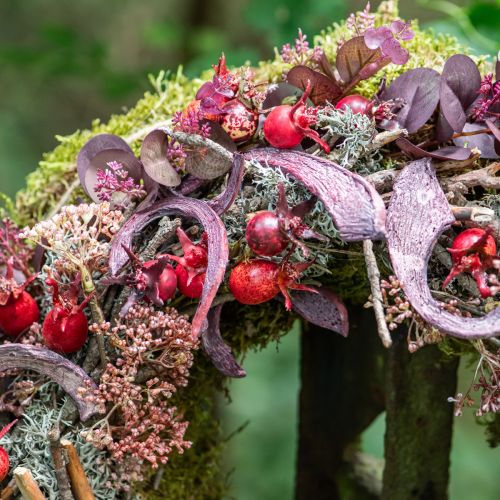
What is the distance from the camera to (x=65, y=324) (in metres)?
0.80

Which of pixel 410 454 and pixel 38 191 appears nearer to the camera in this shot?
pixel 410 454

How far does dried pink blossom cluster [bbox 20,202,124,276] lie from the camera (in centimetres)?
77

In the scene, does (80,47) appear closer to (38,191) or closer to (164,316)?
(38,191)

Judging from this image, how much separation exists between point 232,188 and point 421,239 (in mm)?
230

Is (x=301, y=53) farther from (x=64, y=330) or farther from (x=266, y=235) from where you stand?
(x=64, y=330)

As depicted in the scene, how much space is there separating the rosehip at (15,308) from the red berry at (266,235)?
1.11ft

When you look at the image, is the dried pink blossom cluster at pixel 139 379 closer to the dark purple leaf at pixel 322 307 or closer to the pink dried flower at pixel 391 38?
the dark purple leaf at pixel 322 307

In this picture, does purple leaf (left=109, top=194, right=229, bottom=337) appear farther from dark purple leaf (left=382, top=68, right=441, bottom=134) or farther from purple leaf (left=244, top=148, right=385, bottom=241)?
dark purple leaf (left=382, top=68, right=441, bottom=134)

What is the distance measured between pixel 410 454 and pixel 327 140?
21.6 inches

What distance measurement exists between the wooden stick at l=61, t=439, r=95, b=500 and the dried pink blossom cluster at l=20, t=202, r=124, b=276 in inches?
8.8

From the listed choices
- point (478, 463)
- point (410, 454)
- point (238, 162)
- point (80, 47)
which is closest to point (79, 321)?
point (238, 162)

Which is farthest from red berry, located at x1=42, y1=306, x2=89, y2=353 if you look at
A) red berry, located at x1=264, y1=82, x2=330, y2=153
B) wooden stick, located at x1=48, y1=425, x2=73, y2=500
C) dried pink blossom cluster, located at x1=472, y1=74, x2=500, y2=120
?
dried pink blossom cluster, located at x1=472, y1=74, x2=500, y2=120

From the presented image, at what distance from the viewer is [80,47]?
2.51 m

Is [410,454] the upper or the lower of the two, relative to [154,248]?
lower
